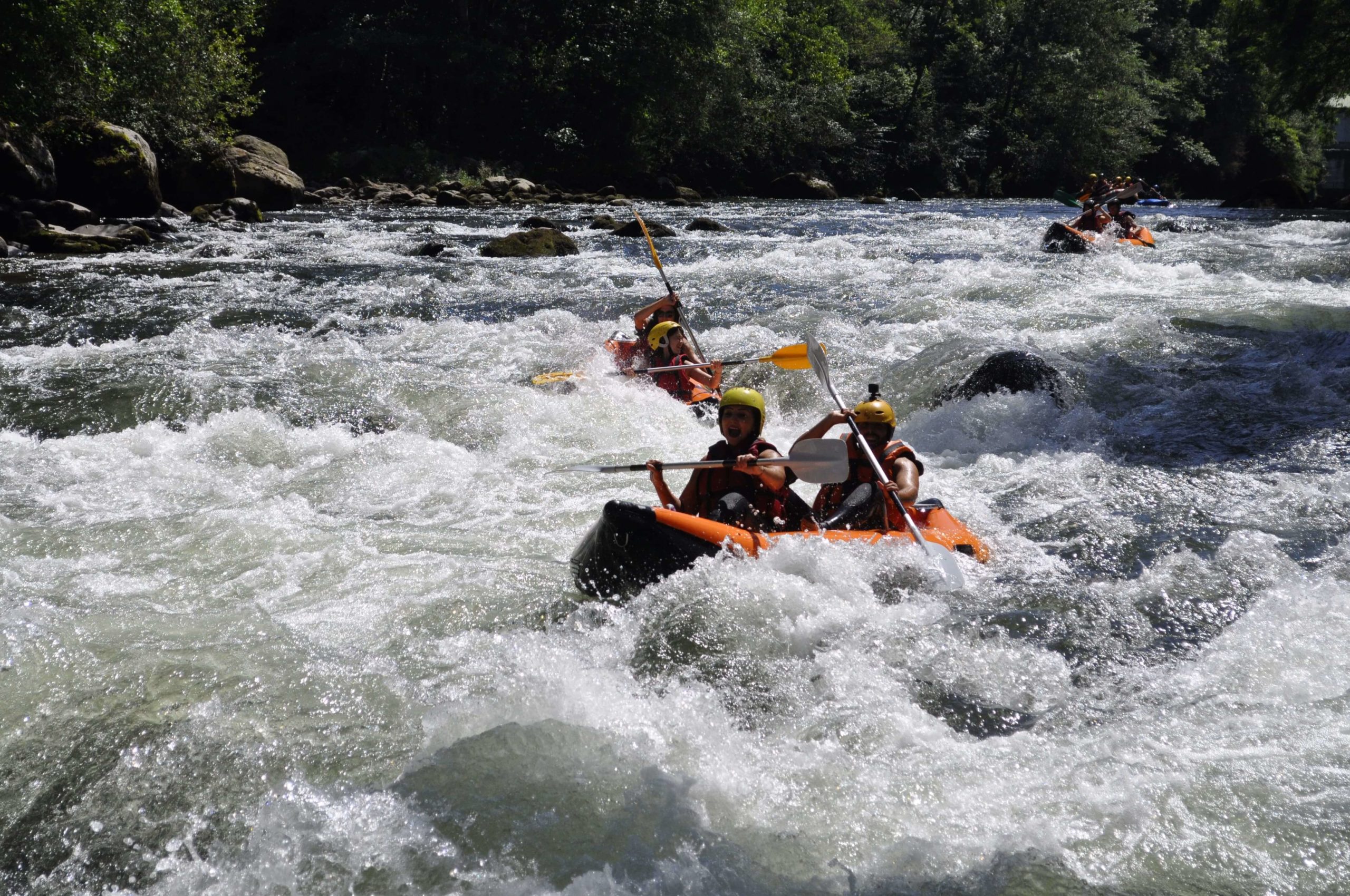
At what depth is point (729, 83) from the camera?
3020 cm

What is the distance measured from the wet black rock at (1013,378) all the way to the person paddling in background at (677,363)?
1.83m

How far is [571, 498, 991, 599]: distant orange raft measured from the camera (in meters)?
4.30

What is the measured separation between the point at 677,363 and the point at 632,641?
14.8ft

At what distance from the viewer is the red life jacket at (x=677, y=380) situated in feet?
27.3

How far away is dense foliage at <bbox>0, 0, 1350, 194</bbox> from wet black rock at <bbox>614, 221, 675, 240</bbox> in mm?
8263

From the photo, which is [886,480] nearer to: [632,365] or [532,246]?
[632,365]

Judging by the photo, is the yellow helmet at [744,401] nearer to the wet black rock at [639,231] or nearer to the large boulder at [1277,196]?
the wet black rock at [639,231]

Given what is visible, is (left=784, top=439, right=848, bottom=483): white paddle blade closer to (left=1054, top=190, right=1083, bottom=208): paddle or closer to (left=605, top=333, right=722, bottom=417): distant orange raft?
(left=605, top=333, right=722, bottom=417): distant orange raft

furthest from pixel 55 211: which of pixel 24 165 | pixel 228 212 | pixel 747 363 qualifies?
pixel 747 363

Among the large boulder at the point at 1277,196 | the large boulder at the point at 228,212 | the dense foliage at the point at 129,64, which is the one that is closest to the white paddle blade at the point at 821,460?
the dense foliage at the point at 129,64

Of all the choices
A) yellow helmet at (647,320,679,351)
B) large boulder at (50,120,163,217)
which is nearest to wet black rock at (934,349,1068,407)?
yellow helmet at (647,320,679,351)

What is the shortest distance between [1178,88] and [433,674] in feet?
142

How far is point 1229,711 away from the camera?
3.68m

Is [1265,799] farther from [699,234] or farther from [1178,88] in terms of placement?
[1178,88]
